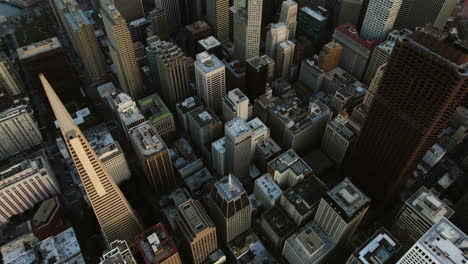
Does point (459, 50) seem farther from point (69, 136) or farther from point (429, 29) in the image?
point (69, 136)

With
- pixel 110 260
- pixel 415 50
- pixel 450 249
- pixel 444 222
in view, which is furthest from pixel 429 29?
pixel 110 260

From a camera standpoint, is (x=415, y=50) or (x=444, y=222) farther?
(x=415, y=50)

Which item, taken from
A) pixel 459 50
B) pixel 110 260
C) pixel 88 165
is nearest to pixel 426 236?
pixel 459 50

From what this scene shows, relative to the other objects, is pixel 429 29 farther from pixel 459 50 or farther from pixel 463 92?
pixel 463 92

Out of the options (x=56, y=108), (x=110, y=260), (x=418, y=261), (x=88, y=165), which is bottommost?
(x=110, y=260)

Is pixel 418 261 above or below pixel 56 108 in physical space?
below

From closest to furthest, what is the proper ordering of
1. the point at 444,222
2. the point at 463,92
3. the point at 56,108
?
the point at 56,108, the point at 444,222, the point at 463,92

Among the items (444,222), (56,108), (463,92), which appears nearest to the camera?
(56,108)
